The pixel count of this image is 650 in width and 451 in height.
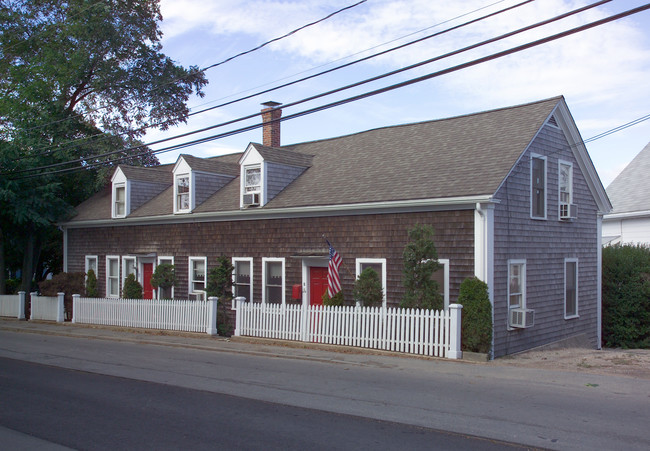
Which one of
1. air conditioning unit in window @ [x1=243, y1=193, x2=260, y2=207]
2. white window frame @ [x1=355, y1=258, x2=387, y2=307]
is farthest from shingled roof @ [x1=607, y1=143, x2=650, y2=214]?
air conditioning unit in window @ [x1=243, y1=193, x2=260, y2=207]

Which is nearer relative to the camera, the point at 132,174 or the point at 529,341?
the point at 529,341

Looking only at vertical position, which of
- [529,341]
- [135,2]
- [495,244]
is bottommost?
[529,341]

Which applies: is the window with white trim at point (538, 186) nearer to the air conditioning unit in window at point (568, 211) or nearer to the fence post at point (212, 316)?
the air conditioning unit in window at point (568, 211)

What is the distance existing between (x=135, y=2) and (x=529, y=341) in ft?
94.7

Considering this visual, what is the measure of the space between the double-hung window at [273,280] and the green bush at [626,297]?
1078 cm

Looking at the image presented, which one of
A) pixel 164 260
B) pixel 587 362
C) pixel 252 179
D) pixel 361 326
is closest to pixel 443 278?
pixel 361 326

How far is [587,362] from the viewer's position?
43.4 feet

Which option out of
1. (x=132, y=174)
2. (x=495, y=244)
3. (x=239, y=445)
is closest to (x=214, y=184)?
(x=132, y=174)

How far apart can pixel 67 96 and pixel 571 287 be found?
27.5m

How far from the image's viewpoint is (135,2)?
34344 mm

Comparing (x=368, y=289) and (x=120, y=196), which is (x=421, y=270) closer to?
(x=368, y=289)

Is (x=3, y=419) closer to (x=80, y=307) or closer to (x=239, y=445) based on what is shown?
(x=239, y=445)

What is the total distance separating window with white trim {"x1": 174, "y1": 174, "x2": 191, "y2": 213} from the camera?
22484 millimetres

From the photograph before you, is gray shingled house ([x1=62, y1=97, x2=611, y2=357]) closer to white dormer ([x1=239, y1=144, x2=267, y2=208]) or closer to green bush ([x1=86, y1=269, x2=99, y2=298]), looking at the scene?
white dormer ([x1=239, y1=144, x2=267, y2=208])
